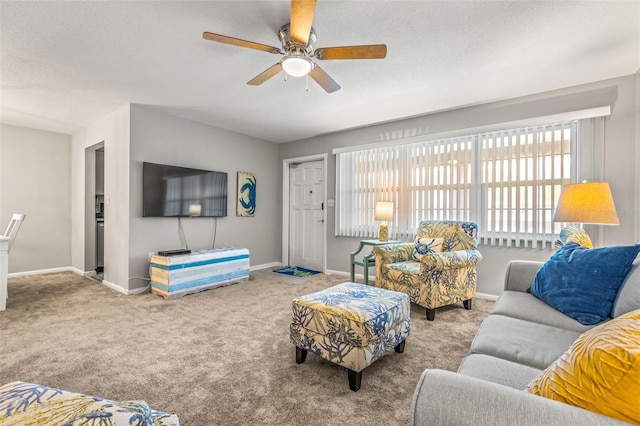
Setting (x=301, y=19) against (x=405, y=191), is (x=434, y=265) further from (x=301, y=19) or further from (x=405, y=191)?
(x=301, y=19)

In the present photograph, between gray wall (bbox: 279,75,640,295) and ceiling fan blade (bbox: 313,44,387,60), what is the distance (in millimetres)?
2218

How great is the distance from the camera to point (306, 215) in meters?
5.38

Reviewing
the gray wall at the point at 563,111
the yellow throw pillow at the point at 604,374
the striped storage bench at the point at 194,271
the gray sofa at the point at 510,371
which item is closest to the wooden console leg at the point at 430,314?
the gray sofa at the point at 510,371

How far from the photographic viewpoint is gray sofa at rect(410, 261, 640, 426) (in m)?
0.60

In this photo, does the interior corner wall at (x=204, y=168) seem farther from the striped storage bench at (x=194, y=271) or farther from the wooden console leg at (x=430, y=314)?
the wooden console leg at (x=430, y=314)

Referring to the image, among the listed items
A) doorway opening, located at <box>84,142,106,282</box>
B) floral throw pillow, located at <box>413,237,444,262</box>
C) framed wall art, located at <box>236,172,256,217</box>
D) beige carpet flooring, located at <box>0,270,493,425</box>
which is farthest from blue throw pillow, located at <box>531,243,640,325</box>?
doorway opening, located at <box>84,142,106,282</box>

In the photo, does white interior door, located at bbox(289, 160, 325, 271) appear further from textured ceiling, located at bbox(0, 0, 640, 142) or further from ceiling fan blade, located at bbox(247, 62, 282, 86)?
ceiling fan blade, located at bbox(247, 62, 282, 86)

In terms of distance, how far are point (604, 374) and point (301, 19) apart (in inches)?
76.8

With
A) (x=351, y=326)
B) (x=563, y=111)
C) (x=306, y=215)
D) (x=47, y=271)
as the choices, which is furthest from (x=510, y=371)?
(x=47, y=271)

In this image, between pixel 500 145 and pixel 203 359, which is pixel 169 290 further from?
pixel 500 145

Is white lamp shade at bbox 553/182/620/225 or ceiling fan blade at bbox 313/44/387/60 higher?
ceiling fan blade at bbox 313/44/387/60

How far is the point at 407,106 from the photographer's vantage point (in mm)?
3613

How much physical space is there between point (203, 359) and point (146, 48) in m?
Answer: 2.45

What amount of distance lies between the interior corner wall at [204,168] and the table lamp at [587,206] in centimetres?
422
